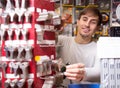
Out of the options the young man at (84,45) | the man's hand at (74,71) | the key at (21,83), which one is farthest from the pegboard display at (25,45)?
the young man at (84,45)

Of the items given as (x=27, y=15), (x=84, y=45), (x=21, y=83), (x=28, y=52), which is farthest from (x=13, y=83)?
(x=84, y=45)

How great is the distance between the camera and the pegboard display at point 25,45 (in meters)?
1.90

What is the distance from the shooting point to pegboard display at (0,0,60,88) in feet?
6.23

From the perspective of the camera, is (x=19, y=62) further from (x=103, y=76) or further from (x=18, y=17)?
(x=103, y=76)

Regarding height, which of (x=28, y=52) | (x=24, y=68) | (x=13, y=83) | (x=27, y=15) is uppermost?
(x=27, y=15)

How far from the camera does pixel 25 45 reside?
1.90 meters

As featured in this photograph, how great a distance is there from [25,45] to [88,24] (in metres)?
0.94

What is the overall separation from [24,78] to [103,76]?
0.74m

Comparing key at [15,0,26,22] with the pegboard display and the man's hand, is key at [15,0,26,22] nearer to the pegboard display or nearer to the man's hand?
the pegboard display

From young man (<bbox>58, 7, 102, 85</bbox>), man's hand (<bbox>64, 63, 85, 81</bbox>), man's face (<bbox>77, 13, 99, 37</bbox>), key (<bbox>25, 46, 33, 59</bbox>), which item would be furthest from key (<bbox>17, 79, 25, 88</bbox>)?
man's face (<bbox>77, 13, 99, 37</bbox>)

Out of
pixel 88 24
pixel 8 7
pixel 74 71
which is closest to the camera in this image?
pixel 74 71

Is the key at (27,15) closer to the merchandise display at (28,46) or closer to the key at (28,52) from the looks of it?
the merchandise display at (28,46)

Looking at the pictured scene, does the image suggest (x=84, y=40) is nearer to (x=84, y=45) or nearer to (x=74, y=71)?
(x=84, y=45)

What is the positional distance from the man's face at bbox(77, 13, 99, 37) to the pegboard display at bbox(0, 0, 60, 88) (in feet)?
2.24
